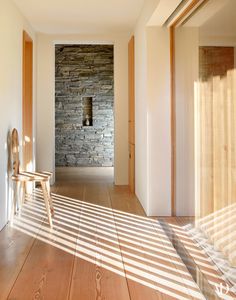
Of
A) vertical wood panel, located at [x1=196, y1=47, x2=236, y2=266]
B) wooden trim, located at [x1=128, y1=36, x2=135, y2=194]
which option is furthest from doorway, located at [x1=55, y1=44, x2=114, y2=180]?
vertical wood panel, located at [x1=196, y1=47, x2=236, y2=266]

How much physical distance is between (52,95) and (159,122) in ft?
8.84

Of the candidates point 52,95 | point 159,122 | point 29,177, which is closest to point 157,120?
point 159,122

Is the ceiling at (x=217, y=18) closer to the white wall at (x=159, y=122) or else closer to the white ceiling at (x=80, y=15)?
the white wall at (x=159, y=122)

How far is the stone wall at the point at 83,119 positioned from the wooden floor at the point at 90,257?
184 inches

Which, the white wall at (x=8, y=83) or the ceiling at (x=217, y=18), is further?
the white wall at (x=8, y=83)

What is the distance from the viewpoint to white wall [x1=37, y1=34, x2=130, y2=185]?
21.2 ft

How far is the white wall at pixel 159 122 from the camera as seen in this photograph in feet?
14.2

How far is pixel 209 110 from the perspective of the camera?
3008 mm

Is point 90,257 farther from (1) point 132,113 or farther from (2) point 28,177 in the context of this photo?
(1) point 132,113

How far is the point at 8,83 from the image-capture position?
4.23 meters

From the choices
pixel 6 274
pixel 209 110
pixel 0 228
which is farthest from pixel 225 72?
pixel 0 228

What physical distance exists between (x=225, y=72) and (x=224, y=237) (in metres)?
1.08

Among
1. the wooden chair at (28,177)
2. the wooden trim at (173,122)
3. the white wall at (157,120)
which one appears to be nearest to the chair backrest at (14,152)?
the wooden chair at (28,177)

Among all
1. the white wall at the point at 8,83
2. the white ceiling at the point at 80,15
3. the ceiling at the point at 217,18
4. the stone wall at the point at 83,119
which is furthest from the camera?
the stone wall at the point at 83,119
